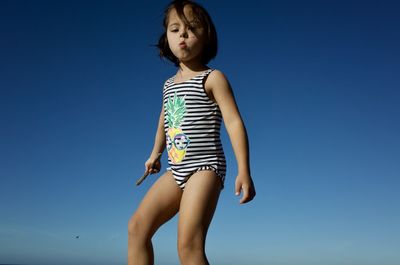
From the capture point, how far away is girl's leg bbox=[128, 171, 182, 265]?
4277 mm

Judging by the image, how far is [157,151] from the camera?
495 centimetres

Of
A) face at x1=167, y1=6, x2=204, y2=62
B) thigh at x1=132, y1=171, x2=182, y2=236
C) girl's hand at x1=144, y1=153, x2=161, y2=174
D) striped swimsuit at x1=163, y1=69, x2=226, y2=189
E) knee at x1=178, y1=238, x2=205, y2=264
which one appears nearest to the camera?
knee at x1=178, y1=238, x2=205, y2=264

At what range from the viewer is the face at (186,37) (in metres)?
4.40

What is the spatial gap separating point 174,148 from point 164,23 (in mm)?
1146

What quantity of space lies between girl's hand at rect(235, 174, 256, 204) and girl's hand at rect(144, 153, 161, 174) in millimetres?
1159

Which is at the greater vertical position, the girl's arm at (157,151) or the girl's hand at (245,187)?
the girl's arm at (157,151)

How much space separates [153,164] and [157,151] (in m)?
0.13

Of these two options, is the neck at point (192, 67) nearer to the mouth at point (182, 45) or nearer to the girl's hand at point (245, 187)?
the mouth at point (182, 45)

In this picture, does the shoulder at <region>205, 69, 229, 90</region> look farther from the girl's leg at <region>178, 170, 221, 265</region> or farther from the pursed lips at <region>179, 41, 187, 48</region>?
the girl's leg at <region>178, 170, 221, 265</region>

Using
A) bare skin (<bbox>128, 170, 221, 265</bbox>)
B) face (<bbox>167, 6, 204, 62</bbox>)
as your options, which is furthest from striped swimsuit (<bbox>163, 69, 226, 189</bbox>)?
face (<bbox>167, 6, 204, 62</bbox>)

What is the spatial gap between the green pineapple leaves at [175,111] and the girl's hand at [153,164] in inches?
19.8

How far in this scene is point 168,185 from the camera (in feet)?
14.2

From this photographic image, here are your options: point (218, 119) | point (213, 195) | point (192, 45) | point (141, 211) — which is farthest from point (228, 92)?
point (141, 211)

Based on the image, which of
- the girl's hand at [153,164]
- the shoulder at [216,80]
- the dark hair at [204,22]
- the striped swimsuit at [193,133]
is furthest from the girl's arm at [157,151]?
the shoulder at [216,80]
